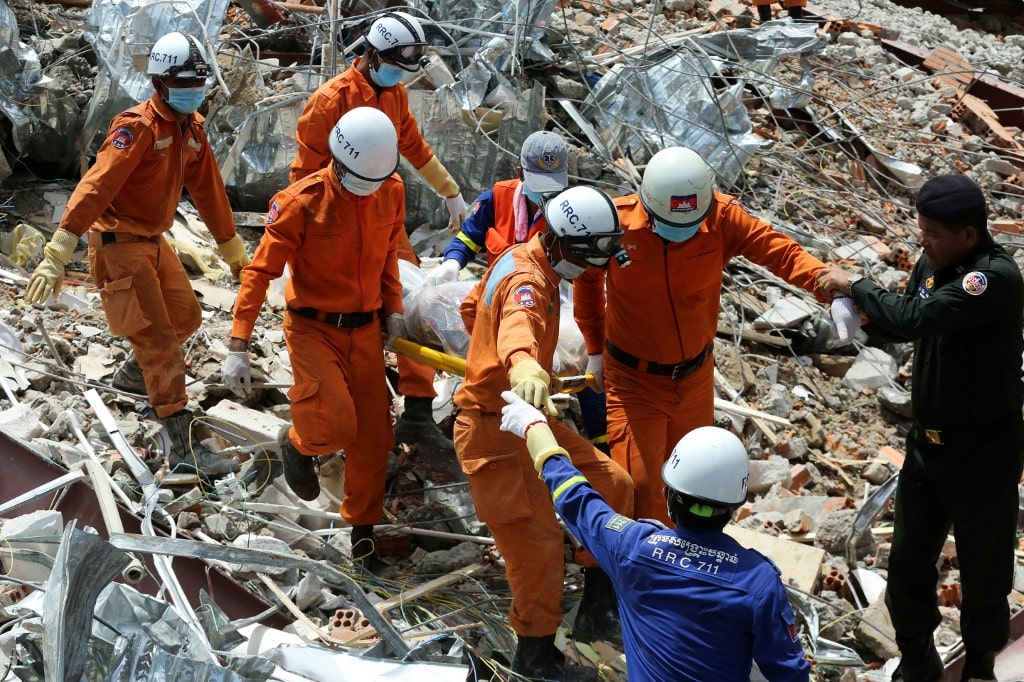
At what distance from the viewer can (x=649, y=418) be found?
461cm

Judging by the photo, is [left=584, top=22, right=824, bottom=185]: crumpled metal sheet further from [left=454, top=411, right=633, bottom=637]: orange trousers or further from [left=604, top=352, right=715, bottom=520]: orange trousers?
[left=454, top=411, right=633, bottom=637]: orange trousers

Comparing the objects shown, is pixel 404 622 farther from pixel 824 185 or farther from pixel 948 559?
pixel 824 185

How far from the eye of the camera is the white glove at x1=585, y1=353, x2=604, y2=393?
4.84 m

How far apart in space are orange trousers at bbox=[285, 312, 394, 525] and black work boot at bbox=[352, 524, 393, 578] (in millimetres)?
59

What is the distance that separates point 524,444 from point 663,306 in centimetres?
94

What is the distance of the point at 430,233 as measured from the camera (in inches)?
312

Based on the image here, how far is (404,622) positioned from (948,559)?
2931 mm

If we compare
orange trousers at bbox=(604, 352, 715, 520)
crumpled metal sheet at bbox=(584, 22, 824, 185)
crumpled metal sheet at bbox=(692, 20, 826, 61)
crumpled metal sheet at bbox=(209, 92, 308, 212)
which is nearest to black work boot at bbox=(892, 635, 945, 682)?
orange trousers at bbox=(604, 352, 715, 520)

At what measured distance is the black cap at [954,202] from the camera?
154 inches

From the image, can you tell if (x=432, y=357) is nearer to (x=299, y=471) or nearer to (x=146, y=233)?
(x=299, y=471)

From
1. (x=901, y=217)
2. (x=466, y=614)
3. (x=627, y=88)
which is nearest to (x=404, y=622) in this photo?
(x=466, y=614)

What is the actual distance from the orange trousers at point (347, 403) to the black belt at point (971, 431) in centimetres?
238

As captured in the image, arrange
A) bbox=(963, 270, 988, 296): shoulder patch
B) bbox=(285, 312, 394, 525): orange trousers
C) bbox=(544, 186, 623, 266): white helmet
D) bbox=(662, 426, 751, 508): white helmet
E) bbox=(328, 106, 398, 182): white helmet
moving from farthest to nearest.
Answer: bbox=(285, 312, 394, 525): orange trousers
bbox=(328, 106, 398, 182): white helmet
bbox=(544, 186, 623, 266): white helmet
bbox=(963, 270, 988, 296): shoulder patch
bbox=(662, 426, 751, 508): white helmet

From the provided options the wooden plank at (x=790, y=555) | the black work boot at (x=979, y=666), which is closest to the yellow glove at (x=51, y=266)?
the wooden plank at (x=790, y=555)
